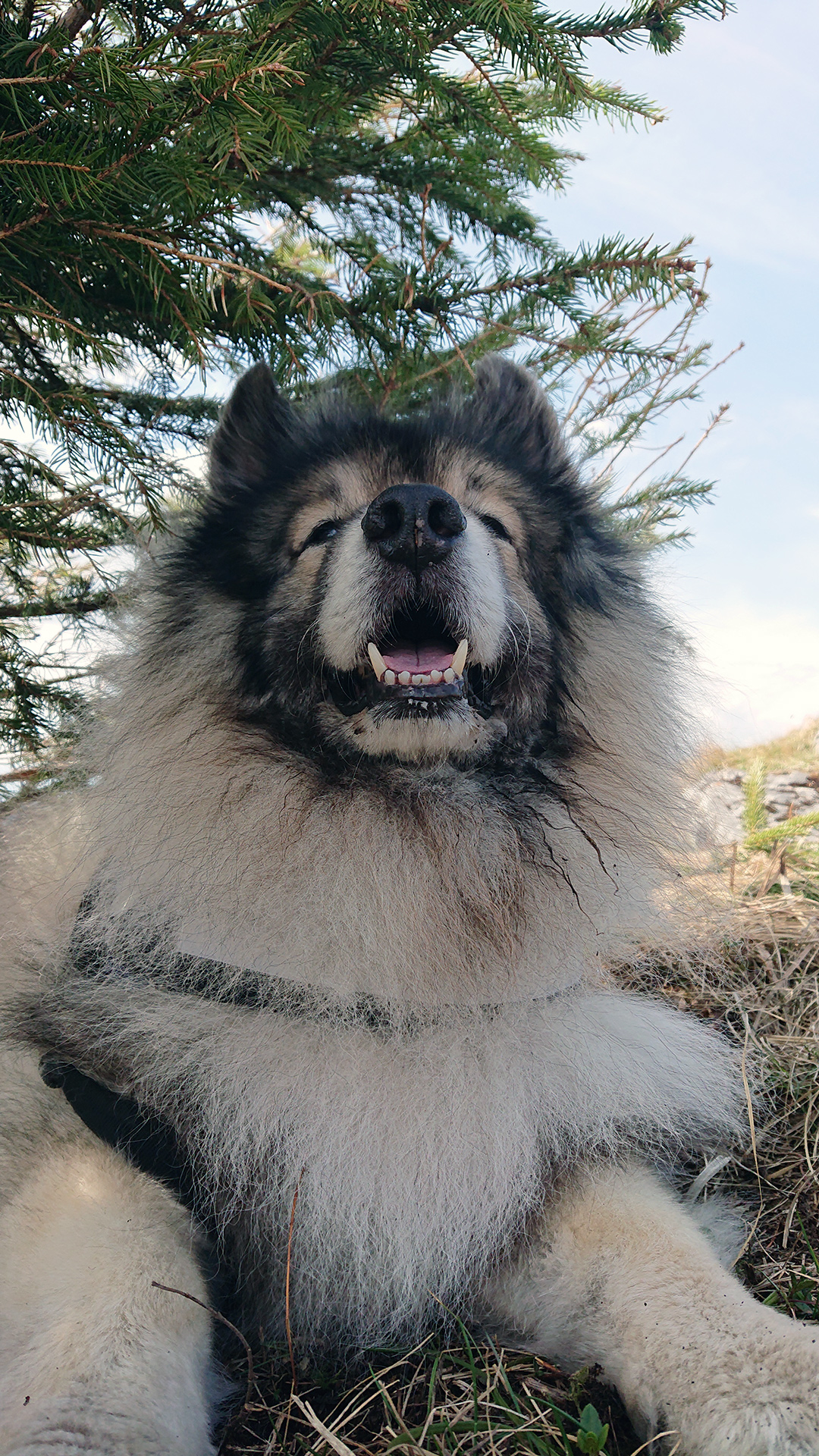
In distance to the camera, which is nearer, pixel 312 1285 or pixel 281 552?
pixel 312 1285

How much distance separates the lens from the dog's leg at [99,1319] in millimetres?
1305

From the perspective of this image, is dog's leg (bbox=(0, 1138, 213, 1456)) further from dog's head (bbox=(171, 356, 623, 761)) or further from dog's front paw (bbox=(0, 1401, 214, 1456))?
dog's head (bbox=(171, 356, 623, 761))

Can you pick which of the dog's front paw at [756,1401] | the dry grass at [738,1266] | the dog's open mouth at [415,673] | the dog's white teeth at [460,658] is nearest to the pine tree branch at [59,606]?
the dog's open mouth at [415,673]

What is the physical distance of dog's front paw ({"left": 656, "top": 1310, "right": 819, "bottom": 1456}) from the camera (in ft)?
4.31

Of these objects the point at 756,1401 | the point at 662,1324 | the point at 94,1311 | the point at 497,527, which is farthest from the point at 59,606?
the point at 756,1401

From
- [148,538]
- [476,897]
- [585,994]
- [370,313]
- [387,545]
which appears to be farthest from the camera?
[370,313]

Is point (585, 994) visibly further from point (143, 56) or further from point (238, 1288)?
point (143, 56)

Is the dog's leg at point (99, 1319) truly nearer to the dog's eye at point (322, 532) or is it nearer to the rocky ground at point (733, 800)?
the dog's eye at point (322, 532)

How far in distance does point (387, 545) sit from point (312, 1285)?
4.74 ft

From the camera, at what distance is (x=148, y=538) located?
2559 mm

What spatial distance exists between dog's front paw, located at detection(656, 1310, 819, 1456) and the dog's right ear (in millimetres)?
2086

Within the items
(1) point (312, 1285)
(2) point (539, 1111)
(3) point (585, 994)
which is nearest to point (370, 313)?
(3) point (585, 994)

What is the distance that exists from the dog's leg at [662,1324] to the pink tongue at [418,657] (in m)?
1.08

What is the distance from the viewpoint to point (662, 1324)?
1.49m
